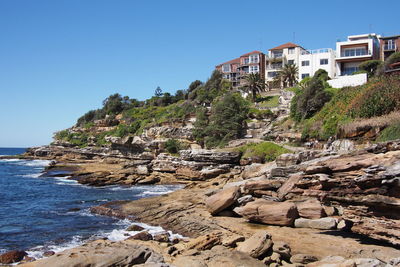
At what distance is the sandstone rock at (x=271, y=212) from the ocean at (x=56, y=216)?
4734 mm

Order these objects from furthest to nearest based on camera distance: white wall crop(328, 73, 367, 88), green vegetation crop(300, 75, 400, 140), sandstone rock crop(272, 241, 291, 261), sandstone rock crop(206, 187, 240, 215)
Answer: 1. white wall crop(328, 73, 367, 88)
2. green vegetation crop(300, 75, 400, 140)
3. sandstone rock crop(206, 187, 240, 215)
4. sandstone rock crop(272, 241, 291, 261)

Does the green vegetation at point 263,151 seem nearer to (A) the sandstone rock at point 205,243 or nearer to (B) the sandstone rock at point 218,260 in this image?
(A) the sandstone rock at point 205,243

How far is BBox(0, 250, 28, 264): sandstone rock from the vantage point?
1348 centimetres

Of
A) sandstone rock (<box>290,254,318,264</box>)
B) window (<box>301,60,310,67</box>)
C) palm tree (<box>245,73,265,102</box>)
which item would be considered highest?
window (<box>301,60,310,67</box>)

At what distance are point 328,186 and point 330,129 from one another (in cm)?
2073

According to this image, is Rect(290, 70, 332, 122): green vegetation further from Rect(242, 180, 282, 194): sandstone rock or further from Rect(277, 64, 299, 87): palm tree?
Rect(242, 180, 282, 194): sandstone rock

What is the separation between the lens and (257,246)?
1177cm

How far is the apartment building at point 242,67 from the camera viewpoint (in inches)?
3056

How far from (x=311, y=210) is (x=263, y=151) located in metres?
21.1

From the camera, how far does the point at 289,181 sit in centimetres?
1830

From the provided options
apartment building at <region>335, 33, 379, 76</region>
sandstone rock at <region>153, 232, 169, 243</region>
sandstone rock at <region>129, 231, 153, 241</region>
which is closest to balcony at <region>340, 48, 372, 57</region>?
apartment building at <region>335, 33, 379, 76</region>

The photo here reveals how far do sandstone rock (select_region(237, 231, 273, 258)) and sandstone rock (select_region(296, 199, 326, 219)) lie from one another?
403cm

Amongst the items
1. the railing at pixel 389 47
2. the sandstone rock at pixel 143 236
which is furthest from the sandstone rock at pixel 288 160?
the railing at pixel 389 47

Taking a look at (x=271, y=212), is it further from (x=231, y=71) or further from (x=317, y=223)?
(x=231, y=71)
